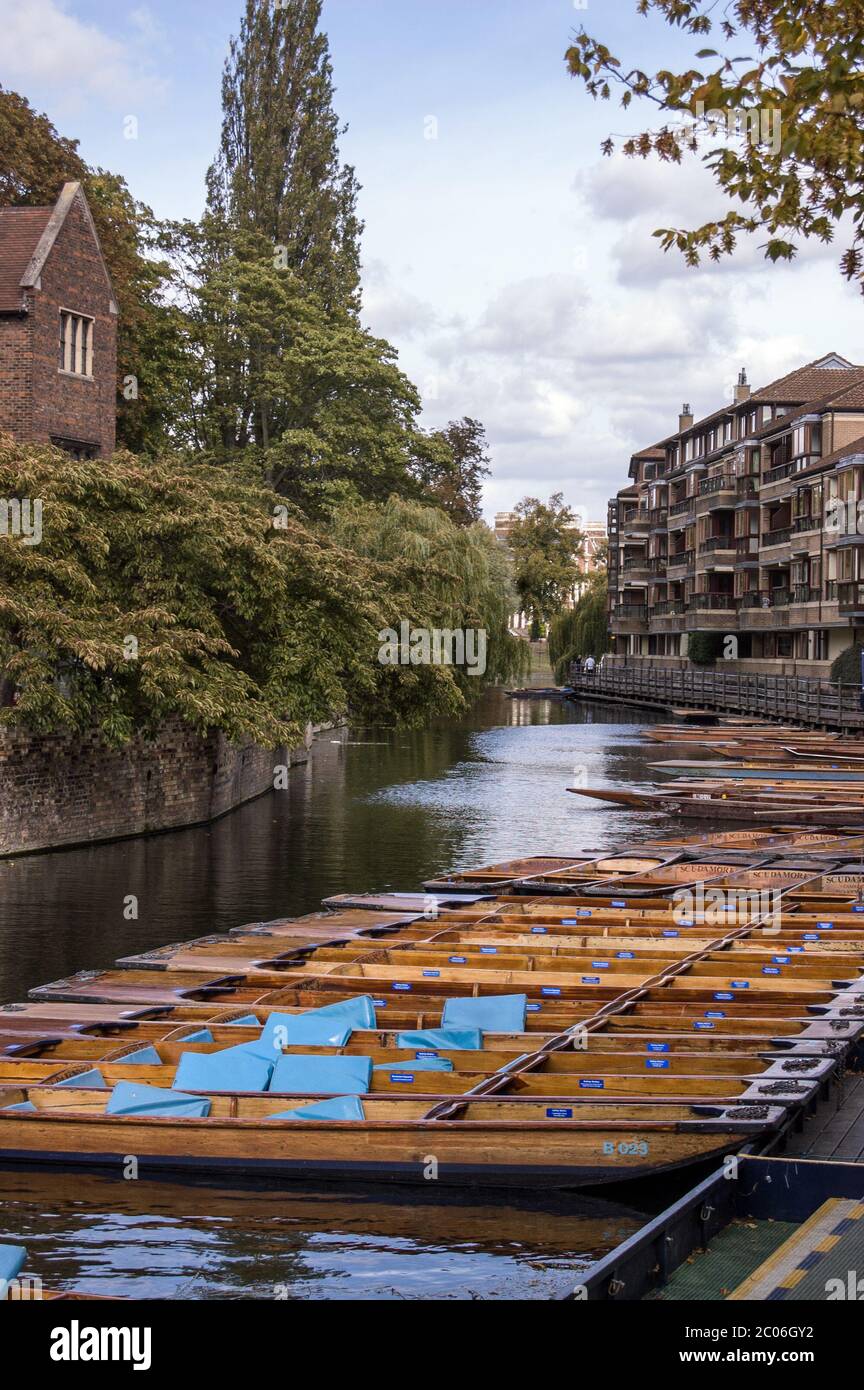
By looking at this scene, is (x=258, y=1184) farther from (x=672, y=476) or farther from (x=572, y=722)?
(x=672, y=476)

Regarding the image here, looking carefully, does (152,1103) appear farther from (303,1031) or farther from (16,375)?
(16,375)

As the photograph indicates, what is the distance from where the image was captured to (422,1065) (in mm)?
11055

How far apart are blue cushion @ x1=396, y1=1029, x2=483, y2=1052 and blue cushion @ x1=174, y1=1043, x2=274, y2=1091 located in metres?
1.09

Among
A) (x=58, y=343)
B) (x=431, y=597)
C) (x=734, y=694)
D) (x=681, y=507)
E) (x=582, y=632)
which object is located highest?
(x=681, y=507)

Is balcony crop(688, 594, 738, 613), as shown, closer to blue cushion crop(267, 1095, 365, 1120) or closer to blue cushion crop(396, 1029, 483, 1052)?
blue cushion crop(396, 1029, 483, 1052)

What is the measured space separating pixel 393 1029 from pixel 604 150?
6869 mm

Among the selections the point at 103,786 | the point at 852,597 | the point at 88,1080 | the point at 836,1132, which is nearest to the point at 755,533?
the point at 852,597

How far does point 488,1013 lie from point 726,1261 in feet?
14.5

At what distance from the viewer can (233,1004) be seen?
13070 millimetres

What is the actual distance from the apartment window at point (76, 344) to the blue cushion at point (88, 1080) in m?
23.2

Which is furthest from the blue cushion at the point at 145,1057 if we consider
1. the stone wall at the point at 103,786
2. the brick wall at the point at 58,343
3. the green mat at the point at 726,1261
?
the brick wall at the point at 58,343

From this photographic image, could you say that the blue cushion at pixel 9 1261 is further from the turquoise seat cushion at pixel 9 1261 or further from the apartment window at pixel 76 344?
the apartment window at pixel 76 344

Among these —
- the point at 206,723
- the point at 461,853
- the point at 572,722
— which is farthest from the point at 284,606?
the point at 572,722

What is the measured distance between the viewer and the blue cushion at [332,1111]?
10.1 m
